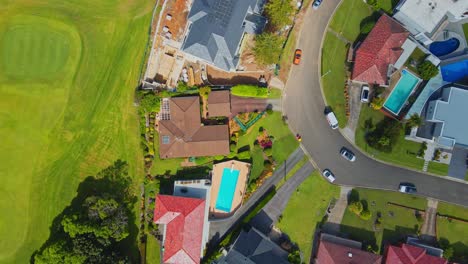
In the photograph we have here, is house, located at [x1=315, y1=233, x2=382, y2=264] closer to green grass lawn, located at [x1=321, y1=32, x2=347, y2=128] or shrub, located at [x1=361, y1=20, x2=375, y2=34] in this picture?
green grass lawn, located at [x1=321, y1=32, x2=347, y2=128]

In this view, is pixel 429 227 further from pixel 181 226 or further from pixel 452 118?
pixel 181 226

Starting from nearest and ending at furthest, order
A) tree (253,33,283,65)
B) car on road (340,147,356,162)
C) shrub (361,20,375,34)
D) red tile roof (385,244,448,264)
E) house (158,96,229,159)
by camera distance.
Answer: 1. red tile roof (385,244,448,264)
2. tree (253,33,283,65)
3. house (158,96,229,159)
4. shrub (361,20,375,34)
5. car on road (340,147,356,162)

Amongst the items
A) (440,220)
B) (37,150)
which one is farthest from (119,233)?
(440,220)

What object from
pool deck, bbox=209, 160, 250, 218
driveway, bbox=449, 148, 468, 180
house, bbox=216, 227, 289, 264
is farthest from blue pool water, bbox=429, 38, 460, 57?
house, bbox=216, 227, 289, 264

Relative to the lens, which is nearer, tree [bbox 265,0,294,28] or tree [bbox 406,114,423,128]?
tree [bbox 265,0,294,28]

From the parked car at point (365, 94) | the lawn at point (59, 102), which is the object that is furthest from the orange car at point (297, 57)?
the lawn at point (59, 102)

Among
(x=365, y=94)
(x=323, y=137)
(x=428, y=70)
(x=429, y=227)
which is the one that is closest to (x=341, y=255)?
(x=429, y=227)

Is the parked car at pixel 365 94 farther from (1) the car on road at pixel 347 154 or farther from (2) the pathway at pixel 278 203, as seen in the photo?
(2) the pathway at pixel 278 203
